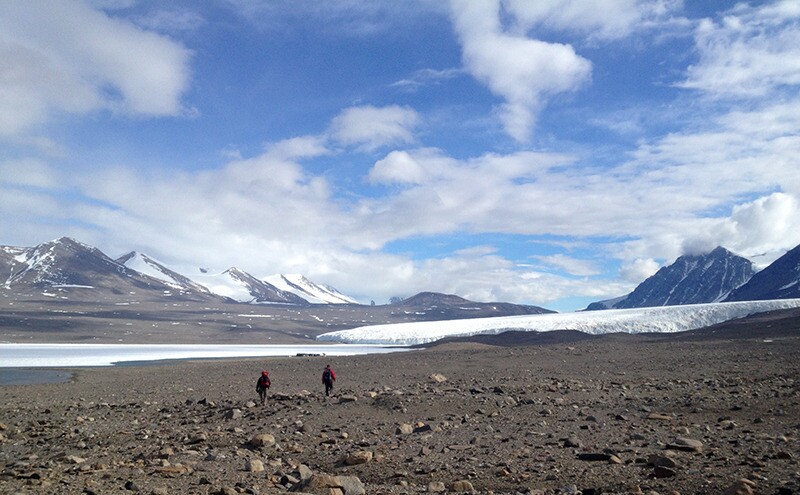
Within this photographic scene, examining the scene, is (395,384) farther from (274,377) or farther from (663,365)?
(663,365)

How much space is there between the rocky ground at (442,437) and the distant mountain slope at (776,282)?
159547mm

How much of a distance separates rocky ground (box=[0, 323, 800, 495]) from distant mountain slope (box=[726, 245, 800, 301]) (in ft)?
523

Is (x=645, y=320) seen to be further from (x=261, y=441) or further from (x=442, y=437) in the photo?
(x=261, y=441)

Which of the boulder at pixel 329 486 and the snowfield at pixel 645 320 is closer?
the boulder at pixel 329 486

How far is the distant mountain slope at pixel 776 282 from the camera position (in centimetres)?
16232

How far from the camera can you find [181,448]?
43.9 ft

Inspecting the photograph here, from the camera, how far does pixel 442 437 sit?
13938 millimetres

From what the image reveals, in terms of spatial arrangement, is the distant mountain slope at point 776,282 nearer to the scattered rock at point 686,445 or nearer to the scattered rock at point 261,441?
the scattered rock at point 686,445

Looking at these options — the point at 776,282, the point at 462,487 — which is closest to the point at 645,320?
the point at 462,487

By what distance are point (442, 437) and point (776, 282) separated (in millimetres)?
195205

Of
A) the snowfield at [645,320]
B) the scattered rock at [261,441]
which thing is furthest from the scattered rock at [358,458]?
the snowfield at [645,320]

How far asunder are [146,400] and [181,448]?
1292 centimetres

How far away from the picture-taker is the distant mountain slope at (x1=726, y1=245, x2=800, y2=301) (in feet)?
533

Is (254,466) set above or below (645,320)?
below
